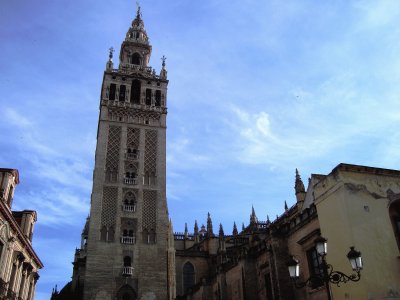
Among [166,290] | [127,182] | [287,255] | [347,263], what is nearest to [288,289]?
[287,255]

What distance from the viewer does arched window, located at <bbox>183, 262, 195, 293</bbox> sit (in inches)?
1478

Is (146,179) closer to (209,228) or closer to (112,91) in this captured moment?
(112,91)

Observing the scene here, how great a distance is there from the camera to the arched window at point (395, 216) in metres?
14.6

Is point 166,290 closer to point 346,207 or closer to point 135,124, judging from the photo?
point 135,124

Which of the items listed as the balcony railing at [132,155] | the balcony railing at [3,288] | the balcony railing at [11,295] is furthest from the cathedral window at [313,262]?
the balcony railing at [132,155]

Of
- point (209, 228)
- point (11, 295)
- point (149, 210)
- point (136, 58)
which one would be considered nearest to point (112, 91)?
point (136, 58)

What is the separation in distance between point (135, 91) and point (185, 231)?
61.1ft

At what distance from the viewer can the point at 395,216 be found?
15.1 m

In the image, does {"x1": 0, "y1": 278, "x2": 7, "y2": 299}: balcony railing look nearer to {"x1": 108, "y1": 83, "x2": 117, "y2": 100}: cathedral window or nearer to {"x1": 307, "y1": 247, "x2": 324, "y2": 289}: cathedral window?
{"x1": 307, "y1": 247, "x2": 324, "y2": 289}: cathedral window

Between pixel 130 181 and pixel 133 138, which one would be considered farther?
pixel 133 138

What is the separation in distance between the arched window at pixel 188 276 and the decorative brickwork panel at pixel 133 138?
11968mm

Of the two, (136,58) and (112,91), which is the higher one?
(136,58)

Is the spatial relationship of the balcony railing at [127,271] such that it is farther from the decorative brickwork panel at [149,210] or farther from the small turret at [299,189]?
the small turret at [299,189]

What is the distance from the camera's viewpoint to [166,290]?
99.2 feet
